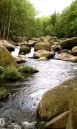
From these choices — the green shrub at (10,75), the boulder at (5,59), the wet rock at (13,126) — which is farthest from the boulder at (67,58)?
the wet rock at (13,126)

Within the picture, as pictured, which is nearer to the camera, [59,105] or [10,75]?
[59,105]

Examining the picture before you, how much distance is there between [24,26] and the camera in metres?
60.8

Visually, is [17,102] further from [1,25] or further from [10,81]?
[1,25]

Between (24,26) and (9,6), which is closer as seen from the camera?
(9,6)

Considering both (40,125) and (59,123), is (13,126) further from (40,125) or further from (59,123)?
(59,123)

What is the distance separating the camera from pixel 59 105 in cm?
977

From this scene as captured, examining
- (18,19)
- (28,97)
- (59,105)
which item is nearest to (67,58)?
(28,97)

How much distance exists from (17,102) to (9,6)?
4253 centimetres

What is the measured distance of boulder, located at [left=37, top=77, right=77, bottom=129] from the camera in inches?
356

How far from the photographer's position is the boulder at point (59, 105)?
9055 mm

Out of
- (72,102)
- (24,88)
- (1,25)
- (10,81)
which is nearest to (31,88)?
(24,88)

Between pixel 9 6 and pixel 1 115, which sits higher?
pixel 9 6

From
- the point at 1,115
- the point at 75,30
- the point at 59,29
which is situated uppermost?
the point at 59,29

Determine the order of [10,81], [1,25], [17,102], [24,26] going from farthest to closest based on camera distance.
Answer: [24,26]
[1,25]
[10,81]
[17,102]
